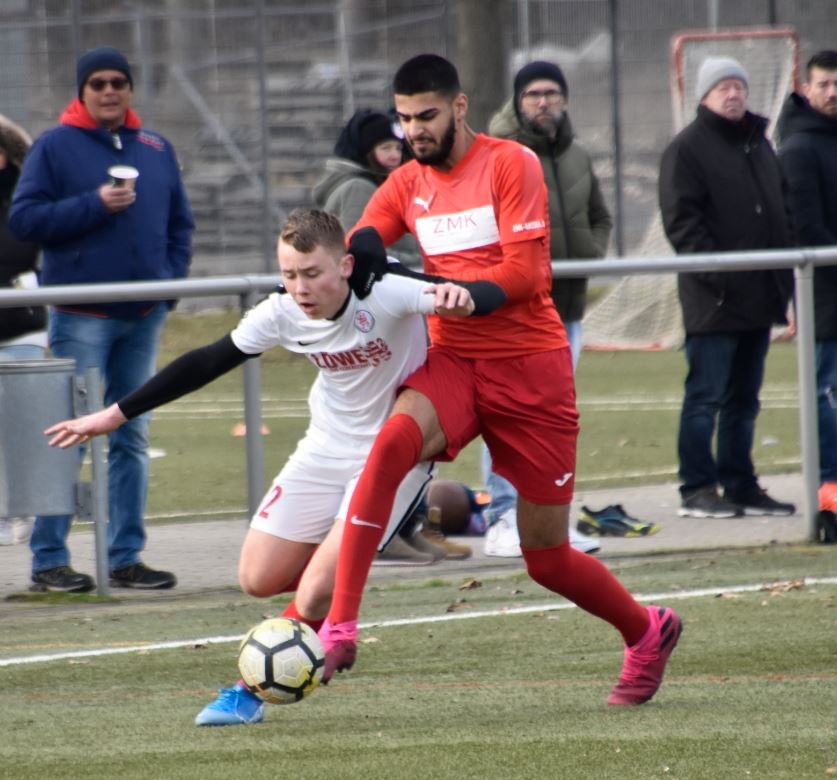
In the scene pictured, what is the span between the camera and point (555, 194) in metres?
9.55

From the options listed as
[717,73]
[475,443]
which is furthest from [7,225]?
[717,73]

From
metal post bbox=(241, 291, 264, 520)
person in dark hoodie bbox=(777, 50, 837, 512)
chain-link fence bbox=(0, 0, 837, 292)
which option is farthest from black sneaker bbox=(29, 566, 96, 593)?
chain-link fence bbox=(0, 0, 837, 292)

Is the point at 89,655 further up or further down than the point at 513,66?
further down

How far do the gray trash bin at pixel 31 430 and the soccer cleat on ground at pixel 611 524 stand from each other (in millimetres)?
2909

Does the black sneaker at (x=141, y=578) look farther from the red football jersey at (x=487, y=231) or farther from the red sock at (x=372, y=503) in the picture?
the red sock at (x=372, y=503)

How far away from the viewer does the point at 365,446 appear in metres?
6.45

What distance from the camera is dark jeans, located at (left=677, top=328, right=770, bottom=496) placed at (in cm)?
979

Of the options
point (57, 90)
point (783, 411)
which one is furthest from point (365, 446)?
point (57, 90)

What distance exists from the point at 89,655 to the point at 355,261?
2045 mm

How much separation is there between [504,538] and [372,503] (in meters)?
3.43

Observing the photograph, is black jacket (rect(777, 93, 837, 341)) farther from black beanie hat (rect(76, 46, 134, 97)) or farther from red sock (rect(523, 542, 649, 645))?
red sock (rect(523, 542, 649, 645))

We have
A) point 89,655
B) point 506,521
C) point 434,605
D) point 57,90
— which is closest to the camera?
point 89,655

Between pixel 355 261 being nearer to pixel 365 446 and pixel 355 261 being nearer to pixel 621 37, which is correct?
pixel 365 446

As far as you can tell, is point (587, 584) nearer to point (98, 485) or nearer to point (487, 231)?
point (487, 231)
